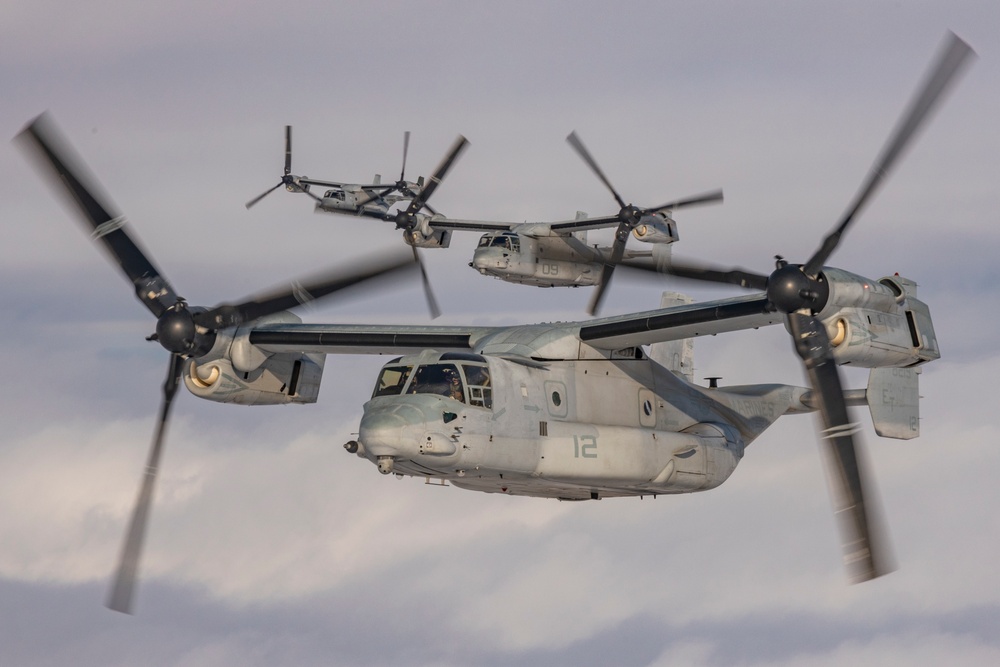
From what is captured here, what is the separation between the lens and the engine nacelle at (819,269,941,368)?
79.6ft

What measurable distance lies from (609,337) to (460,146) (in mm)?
36876

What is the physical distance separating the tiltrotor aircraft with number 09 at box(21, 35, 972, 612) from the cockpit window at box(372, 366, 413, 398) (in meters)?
0.05

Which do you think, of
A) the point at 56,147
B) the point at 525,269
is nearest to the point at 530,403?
the point at 56,147

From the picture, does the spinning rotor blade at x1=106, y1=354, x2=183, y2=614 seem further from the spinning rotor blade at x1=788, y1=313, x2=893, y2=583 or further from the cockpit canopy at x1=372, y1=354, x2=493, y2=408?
the spinning rotor blade at x1=788, y1=313, x2=893, y2=583

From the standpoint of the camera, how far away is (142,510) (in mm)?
30094

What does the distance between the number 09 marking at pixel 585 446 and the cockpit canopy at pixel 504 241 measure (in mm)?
32554

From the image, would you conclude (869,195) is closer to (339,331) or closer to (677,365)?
(677,365)

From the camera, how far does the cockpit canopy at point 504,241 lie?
5844cm

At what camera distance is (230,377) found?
98.6 feet

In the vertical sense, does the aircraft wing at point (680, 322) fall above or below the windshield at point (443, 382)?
above

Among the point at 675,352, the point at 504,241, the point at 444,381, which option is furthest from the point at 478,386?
the point at 504,241

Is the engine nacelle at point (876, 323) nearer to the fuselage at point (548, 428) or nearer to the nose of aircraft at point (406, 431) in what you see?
the fuselage at point (548, 428)

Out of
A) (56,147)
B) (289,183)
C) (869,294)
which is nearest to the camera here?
(869,294)

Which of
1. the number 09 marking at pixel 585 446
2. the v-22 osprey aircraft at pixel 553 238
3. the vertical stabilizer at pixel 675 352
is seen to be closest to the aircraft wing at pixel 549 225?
the v-22 osprey aircraft at pixel 553 238
